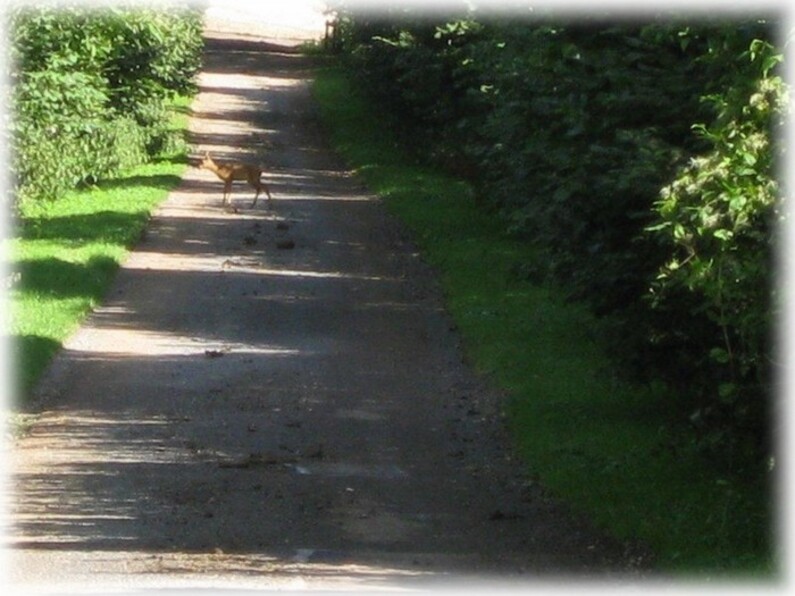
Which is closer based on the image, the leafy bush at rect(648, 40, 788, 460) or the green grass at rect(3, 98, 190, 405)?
the leafy bush at rect(648, 40, 788, 460)

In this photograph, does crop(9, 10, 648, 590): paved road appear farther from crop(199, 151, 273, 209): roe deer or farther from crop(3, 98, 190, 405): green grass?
crop(199, 151, 273, 209): roe deer

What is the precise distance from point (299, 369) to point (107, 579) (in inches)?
287

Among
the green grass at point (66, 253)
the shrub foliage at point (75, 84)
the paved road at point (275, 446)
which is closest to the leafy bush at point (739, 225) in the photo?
the paved road at point (275, 446)

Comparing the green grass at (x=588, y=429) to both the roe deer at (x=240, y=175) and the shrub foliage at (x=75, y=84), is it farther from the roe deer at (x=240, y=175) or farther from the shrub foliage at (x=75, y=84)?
the roe deer at (x=240, y=175)

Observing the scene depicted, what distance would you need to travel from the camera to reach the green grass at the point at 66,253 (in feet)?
55.3

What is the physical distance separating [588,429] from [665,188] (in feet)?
13.7

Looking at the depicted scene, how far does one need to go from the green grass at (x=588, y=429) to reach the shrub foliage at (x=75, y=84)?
4.88 m

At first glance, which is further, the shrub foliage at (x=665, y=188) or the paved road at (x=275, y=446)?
the paved road at (x=275, y=446)

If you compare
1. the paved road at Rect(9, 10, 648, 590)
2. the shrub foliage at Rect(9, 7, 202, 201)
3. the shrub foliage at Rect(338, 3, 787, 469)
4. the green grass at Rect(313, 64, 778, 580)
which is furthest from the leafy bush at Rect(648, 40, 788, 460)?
the shrub foliage at Rect(9, 7, 202, 201)

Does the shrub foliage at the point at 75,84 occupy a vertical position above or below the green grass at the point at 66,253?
above

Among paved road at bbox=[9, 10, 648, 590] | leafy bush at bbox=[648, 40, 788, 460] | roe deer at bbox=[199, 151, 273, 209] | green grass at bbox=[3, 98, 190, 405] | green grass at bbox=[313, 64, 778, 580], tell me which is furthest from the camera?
roe deer at bbox=[199, 151, 273, 209]

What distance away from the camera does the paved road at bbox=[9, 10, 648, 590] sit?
979 cm

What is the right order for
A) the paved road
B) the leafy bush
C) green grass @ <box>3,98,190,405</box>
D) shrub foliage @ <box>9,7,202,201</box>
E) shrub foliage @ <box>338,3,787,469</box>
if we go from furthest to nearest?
shrub foliage @ <box>9,7,202,201</box> → green grass @ <box>3,98,190,405</box> → the paved road → shrub foliage @ <box>338,3,787,469</box> → the leafy bush

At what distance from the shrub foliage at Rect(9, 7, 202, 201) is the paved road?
1.87 meters
